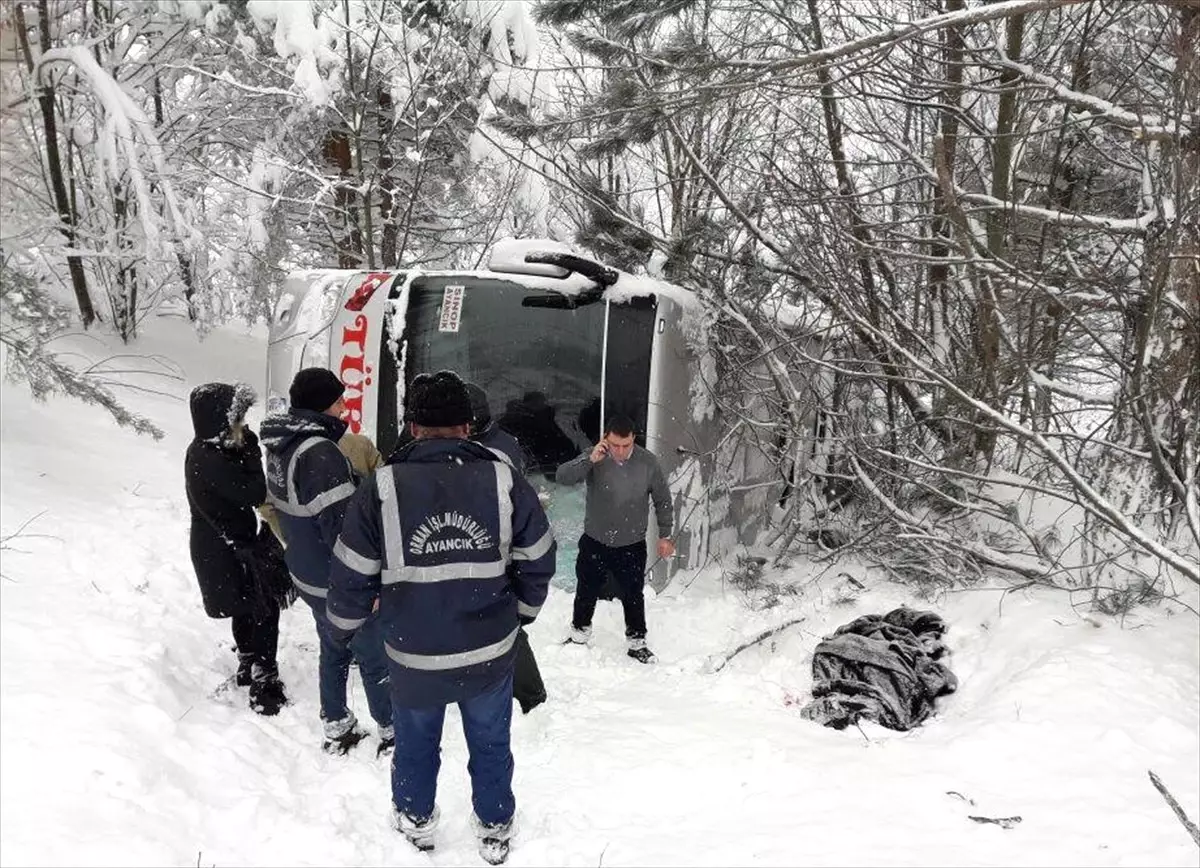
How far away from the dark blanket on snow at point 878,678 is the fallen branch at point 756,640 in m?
0.33

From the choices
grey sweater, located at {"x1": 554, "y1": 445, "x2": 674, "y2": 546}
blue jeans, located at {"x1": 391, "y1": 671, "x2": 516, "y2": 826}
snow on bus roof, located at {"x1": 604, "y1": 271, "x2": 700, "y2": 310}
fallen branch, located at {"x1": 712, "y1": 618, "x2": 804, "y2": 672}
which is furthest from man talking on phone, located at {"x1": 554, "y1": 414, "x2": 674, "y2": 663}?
blue jeans, located at {"x1": 391, "y1": 671, "x2": 516, "y2": 826}

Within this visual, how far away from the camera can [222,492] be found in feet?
11.3

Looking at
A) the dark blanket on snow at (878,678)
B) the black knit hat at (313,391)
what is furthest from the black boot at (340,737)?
the dark blanket on snow at (878,678)

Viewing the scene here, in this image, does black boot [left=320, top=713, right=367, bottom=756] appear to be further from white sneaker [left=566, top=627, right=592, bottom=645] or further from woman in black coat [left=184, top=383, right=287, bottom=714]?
white sneaker [left=566, top=627, right=592, bottom=645]

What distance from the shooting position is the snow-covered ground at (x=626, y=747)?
280cm

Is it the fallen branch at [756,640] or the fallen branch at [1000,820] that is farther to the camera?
the fallen branch at [756,640]

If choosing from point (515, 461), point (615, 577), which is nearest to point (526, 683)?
point (515, 461)

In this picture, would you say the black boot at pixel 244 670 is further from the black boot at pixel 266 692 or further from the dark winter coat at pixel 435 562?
the dark winter coat at pixel 435 562

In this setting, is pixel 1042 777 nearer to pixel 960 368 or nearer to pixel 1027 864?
pixel 1027 864

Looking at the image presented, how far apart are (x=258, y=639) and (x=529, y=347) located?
2.22 m

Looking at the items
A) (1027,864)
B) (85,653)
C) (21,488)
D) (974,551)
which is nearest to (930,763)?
(1027,864)

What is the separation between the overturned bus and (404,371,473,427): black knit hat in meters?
1.95

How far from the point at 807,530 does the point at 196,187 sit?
9550 millimetres

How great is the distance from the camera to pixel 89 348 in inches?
368
